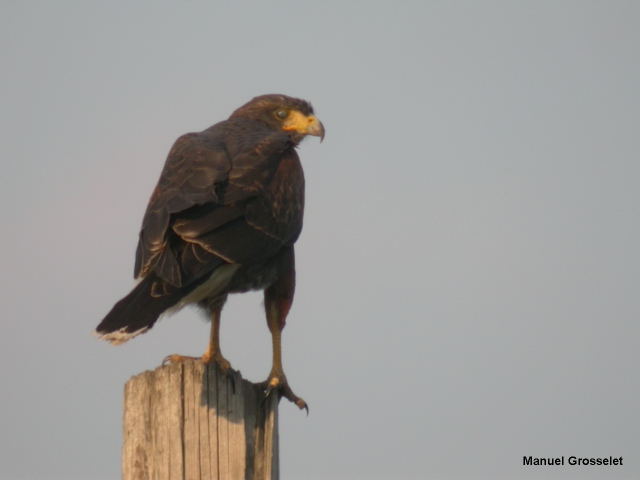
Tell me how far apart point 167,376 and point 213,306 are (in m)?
2.03

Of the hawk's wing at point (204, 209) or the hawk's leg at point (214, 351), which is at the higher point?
the hawk's wing at point (204, 209)

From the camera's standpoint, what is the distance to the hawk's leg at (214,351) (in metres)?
5.24

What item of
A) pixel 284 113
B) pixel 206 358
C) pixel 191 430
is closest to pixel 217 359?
pixel 206 358

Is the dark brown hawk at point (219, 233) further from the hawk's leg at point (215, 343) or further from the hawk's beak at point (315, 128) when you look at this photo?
the hawk's beak at point (315, 128)

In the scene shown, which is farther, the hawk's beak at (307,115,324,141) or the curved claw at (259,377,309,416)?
the hawk's beak at (307,115,324,141)

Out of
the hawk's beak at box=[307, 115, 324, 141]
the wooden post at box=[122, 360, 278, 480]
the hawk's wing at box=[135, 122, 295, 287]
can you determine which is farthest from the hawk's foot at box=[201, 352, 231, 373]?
the hawk's beak at box=[307, 115, 324, 141]

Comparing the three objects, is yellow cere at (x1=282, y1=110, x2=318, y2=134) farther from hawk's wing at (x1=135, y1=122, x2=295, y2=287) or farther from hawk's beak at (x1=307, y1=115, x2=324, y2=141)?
hawk's wing at (x1=135, y1=122, x2=295, y2=287)

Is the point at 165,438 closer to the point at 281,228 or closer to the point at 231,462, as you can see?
the point at 231,462

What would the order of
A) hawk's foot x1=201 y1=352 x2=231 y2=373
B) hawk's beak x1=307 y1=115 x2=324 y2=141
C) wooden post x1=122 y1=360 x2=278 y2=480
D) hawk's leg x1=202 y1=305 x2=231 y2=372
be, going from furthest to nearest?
hawk's beak x1=307 y1=115 x2=324 y2=141, hawk's leg x1=202 y1=305 x2=231 y2=372, hawk's foot x1=201 y1=352 x2=231 y2=373, wooden post x1=122 y1=360 x2=278 y2=480

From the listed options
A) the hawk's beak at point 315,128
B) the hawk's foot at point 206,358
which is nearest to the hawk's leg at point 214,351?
the hawk's foot at point 206,358

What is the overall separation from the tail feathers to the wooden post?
30.4 inches

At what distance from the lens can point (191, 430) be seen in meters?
4.29

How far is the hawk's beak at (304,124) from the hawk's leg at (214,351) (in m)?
2.30

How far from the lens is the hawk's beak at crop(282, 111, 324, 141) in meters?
8.30
